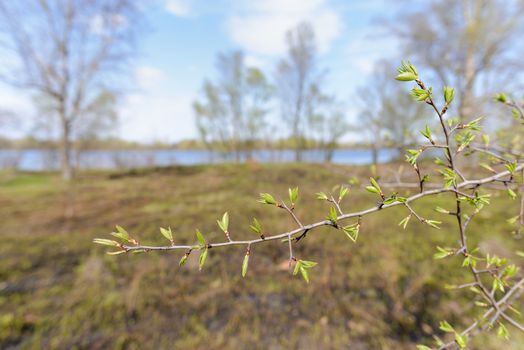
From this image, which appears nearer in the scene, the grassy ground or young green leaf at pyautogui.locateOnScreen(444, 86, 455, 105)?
young green leaf at pyautogui.locateOnScreen(444, 86, 455, 105)

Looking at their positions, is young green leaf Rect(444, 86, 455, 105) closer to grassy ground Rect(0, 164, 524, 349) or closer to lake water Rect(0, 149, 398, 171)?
grassy ground Rect(0, 164, 524, 349)

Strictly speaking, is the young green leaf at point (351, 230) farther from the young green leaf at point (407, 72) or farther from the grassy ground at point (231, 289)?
the grassy ground at point (231, 289)

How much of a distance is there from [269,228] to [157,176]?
8033mm

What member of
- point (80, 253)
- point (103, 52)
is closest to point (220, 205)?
point (80, 253)

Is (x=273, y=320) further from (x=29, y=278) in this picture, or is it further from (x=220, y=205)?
(x=220, y=205)

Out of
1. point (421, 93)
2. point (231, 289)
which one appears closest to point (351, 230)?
point (421, 93)

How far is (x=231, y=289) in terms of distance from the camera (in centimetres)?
304

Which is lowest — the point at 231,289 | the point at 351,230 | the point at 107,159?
the point at 231,289

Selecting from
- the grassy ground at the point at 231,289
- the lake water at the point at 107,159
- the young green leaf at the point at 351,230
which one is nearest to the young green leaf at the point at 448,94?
the young green leaf at the point at 351,230

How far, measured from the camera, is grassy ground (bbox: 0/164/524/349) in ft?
7.55

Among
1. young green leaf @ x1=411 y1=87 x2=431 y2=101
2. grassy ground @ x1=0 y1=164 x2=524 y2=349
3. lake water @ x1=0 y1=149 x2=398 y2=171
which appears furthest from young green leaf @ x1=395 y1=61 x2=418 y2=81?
lake water @ x1=0 y1=149 x2=398 y2=171

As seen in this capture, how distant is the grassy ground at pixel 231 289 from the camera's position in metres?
2.30

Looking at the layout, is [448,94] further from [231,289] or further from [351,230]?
[231,289]

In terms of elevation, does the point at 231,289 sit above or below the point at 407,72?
below
